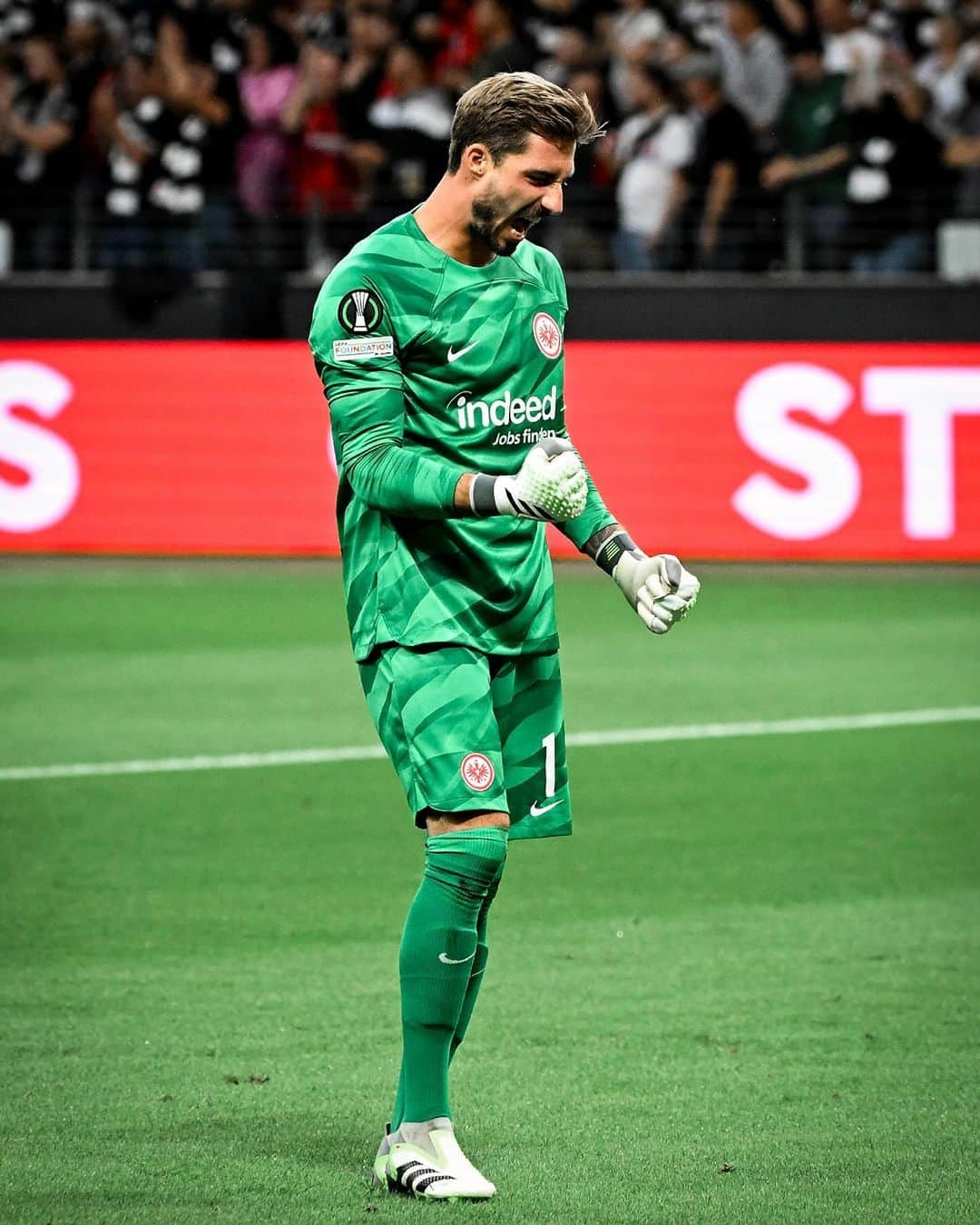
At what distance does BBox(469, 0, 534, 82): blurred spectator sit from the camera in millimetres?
15469

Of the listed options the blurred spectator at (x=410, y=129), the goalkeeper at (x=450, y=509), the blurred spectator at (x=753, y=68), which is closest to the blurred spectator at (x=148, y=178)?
the blurred spectator at (x=410, y=129)

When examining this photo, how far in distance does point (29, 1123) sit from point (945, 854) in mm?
3722

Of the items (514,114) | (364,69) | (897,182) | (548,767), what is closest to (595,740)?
(548,767)

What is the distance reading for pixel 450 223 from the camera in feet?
13.7

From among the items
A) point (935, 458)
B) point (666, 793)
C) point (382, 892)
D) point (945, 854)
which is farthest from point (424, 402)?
point (935, 458)

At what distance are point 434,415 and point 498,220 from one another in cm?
40

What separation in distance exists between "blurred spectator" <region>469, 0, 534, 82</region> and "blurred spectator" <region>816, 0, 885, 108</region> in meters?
2.18

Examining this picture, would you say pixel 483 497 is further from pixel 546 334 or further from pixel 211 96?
pixel 211 96

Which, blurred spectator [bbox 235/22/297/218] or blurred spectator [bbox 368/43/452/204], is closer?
blurred spectator [bbox 368/43/452/204]

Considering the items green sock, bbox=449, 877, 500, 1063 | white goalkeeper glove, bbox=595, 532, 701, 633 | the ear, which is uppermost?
the ear

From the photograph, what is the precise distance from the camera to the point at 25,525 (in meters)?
15.1

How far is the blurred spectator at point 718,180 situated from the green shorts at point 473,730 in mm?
11201

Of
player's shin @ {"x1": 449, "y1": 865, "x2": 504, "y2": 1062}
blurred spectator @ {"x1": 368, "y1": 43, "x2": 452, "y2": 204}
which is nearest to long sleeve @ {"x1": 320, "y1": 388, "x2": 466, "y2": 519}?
player's shin @ {"x1": 449, "y1": 865, "x2": 504, "y2": 1062}

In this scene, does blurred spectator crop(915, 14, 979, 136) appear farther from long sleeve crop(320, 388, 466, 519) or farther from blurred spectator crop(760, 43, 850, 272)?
long sleeve crop(320, 388, 466, 519)
